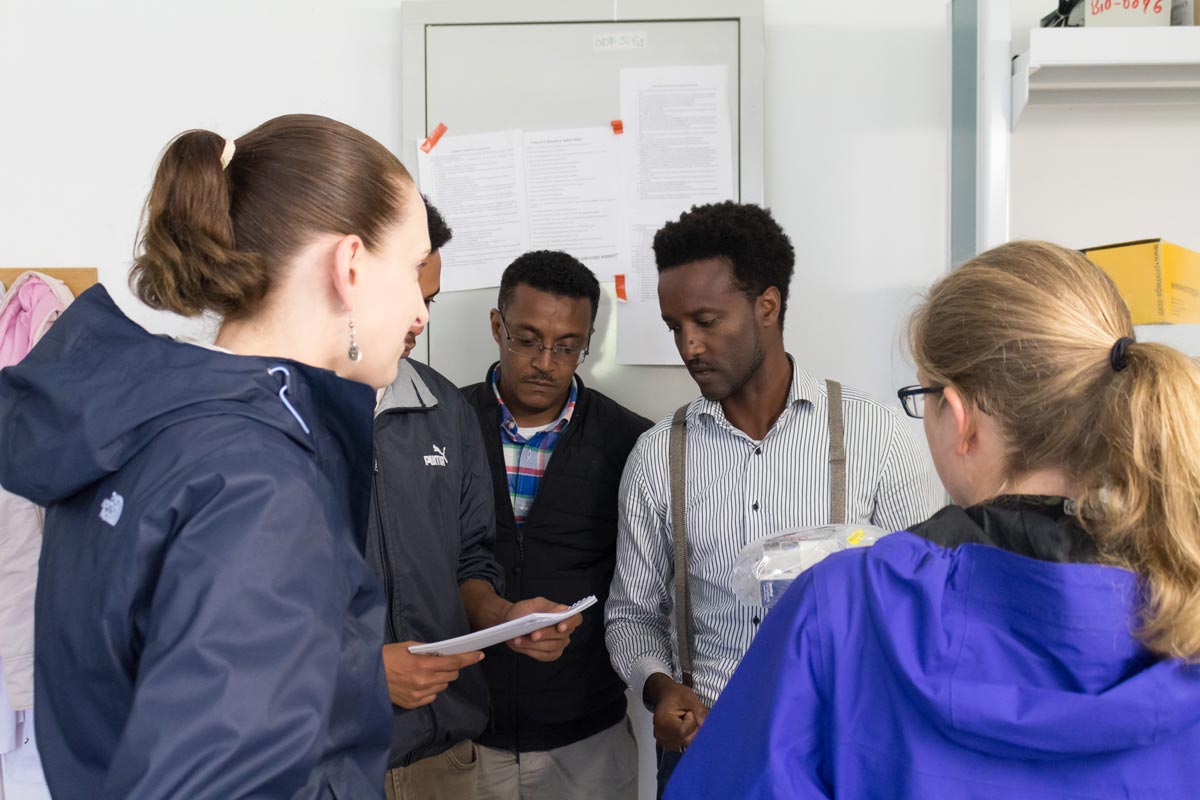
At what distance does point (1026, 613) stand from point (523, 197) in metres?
1.78

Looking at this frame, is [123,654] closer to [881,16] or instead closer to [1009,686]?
[1009,686]

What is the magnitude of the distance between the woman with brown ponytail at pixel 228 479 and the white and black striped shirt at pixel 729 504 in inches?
32.5

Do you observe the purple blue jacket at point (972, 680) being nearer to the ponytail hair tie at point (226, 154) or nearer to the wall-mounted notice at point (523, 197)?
the ponytail hair tie at point (226, 154)

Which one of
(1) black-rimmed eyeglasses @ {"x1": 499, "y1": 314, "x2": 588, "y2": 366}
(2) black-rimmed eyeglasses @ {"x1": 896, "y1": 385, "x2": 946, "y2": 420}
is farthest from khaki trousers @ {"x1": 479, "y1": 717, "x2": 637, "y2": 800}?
(2) black-rimmed eyeglasses @ {"x1": 896, "y1": 385, "x2": 946, "y2": 420}

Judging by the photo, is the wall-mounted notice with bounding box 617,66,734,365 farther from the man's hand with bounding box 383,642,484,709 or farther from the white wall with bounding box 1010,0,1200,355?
the man's hand with bounding box 383,642,484,709

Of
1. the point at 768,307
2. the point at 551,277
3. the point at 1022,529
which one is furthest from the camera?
the point at 551,277

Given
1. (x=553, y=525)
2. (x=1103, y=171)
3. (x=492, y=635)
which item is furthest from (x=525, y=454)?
(x=1103, y=171)

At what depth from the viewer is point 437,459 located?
172cm

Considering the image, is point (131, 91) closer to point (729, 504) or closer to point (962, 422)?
point (729, 504)

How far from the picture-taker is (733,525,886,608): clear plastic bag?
4.72 ft

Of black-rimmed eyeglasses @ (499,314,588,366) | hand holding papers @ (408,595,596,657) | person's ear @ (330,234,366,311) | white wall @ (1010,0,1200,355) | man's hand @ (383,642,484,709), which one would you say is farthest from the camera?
white wall @ (1010,0,1200,355)

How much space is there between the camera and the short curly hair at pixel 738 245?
1.85 m

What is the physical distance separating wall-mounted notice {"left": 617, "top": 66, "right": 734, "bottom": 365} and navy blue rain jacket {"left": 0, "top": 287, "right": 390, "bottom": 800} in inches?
57.5

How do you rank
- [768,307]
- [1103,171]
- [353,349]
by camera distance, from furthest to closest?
1. [1103,171]
2. [768,307]
3. [353,349]
